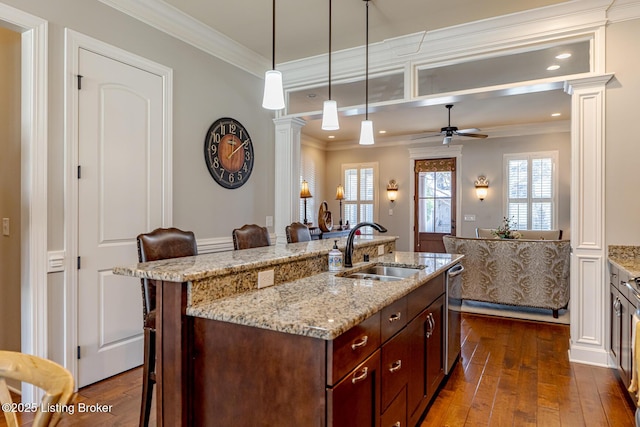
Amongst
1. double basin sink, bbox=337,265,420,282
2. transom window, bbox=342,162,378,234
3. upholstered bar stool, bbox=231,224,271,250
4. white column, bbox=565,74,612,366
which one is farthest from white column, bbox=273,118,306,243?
transom window, bbox=342,162,378,234

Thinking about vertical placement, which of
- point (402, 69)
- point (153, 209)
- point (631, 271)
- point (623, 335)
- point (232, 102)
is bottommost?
point (623, 335)

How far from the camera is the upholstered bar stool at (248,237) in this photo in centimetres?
294

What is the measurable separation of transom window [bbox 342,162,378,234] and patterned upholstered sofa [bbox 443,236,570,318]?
370 centimetres

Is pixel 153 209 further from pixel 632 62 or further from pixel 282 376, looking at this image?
pixel 632 62

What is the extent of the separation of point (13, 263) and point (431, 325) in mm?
2824

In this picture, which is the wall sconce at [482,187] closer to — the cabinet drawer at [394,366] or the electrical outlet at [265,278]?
the cabinet drawer at [394,366]

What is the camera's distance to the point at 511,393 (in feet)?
8.64

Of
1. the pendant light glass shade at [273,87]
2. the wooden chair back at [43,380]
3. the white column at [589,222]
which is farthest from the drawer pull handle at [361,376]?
the white column at [589,222]

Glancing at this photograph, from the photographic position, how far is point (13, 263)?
2.64 meters

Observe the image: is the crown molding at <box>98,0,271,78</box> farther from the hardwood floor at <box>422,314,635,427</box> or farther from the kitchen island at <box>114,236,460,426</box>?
the hardwood floor at <box>422,314,635,427</box>

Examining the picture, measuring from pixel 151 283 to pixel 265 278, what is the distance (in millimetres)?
674

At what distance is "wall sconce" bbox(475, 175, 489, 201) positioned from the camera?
292 inches

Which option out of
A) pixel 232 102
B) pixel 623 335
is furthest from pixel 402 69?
pixel 623 335

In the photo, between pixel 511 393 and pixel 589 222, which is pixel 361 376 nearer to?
pixel 511 393
